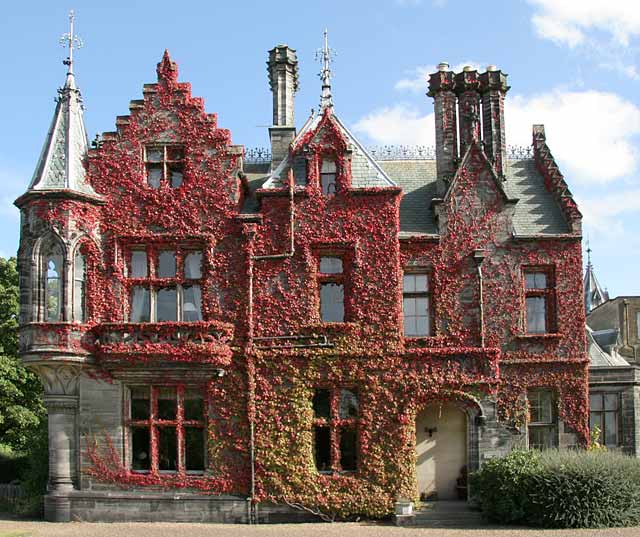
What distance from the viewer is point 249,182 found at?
29188 millimetres

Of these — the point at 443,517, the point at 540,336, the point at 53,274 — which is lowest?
the point at 443,517

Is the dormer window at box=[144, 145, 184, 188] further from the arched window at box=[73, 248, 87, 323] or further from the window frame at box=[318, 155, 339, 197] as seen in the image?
the window frame at box=[318, 155, 339, 197]

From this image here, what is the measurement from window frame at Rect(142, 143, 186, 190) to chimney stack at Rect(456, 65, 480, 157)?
8.44 m

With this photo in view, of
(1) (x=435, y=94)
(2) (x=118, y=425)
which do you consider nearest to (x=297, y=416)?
(2) (x=118, y=425)

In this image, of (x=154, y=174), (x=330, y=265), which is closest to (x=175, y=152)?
(x=154, y=174)

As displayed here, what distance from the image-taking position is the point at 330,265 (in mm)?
26734

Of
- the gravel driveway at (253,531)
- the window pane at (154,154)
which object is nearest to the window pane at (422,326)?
the gravel driveway at (253,531)

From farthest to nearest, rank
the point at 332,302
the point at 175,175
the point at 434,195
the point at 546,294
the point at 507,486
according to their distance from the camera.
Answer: the point at 434,195 → the point at 546,294 → the point at 175,175 → the point at 332,302 → the point at 507,486

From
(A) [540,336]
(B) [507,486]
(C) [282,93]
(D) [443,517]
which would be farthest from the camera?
(C) [282,93]

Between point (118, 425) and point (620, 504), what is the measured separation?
1312 centimetres

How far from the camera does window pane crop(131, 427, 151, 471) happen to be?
25.8m

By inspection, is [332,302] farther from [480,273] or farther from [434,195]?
[434,195]

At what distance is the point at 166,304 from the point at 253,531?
679 cm

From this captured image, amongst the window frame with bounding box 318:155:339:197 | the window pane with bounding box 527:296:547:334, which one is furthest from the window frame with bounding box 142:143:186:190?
the window pane with bounding box 527:296:547:334
